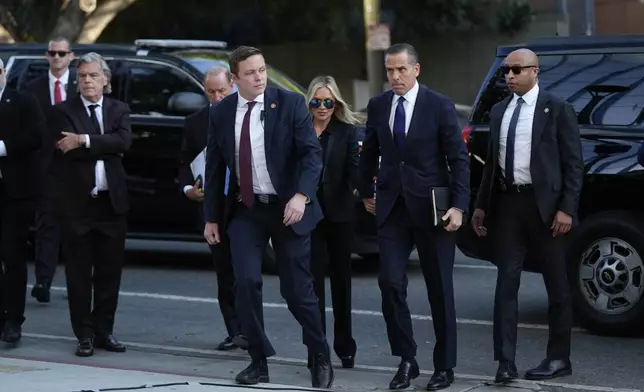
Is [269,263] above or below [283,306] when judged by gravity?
above

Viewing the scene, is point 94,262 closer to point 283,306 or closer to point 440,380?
point 283,306

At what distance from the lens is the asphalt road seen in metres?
8.84

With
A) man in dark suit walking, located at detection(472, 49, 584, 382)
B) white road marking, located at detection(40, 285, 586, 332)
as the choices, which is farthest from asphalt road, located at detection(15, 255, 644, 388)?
man in dark suit walking, located at detection(472, 49, 584, 382)

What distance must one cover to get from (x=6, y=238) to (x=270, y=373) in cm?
229

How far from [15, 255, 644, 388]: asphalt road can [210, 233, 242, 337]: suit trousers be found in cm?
36

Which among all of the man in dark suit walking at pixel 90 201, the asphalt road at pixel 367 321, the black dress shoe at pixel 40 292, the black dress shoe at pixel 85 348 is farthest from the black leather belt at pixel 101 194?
the black dress shoe at pixel 40 292

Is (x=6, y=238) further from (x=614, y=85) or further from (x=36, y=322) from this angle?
(x=614, y=85)

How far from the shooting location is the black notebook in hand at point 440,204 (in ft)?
25.3

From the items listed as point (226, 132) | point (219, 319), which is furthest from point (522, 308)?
point (226, 132)

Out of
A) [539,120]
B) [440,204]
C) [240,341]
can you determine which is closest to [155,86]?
[240,341]

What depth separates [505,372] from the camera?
785 cm

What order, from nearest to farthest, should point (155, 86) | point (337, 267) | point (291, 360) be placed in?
point (337, 267)
point (291, 360)
point (155, 86)

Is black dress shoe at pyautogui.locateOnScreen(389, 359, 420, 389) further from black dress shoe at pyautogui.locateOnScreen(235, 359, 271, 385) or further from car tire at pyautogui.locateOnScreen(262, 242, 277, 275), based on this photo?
car tire at pyautogui.locateOnScreen(262, 242, 277, 275)

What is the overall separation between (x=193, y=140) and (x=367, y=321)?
203 cm
